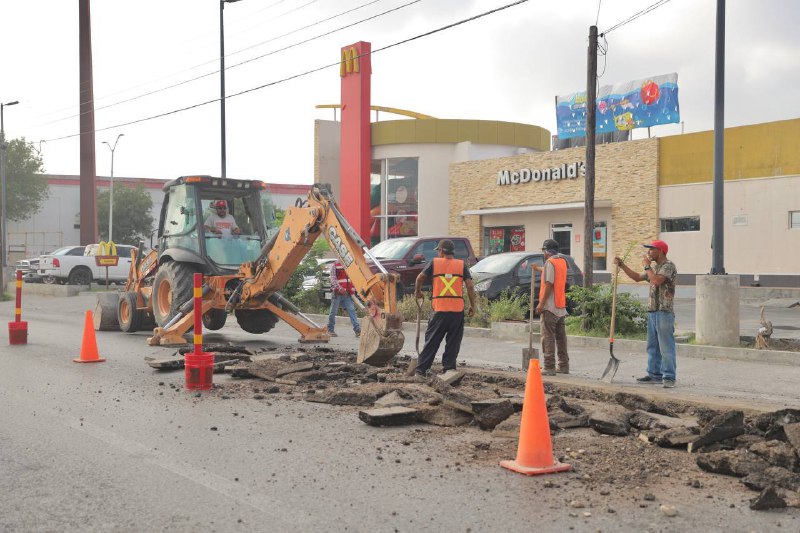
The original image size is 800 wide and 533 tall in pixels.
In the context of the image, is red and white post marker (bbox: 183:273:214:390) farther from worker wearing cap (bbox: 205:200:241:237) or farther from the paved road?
worker wearing cap (bbox: 205:200:241:237)

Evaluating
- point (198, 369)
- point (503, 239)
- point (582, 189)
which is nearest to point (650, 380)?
point (198, 369)

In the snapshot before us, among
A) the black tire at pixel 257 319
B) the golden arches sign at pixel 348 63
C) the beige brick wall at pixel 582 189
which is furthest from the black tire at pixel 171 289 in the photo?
the golden arches sign at pixel 348 63

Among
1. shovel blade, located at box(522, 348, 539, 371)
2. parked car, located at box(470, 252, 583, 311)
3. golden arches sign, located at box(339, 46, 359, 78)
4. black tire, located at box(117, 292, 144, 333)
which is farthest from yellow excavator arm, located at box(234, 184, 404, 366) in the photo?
golden arches sign, located at box(339, 46, 359, 78)

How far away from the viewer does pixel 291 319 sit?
48.7 ft

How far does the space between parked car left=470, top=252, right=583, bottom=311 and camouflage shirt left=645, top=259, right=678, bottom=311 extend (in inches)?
301

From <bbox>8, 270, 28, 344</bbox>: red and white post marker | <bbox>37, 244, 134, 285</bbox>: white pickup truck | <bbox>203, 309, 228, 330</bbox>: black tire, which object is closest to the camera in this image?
<bbox>8, 270, 28, 344</bbox>: red and white post marker

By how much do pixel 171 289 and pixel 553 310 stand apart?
7390 mm

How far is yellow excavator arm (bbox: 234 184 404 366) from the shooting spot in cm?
1035

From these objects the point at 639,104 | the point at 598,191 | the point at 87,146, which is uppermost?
the point at 639,104

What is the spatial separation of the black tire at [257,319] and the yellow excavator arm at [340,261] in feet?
2.58

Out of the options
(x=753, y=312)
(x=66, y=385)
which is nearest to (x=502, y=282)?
(x=753, y=312)

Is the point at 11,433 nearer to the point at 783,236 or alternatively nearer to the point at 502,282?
the point at 502,282

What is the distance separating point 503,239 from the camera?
3512cm

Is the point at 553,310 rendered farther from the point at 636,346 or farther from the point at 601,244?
the point at 601,244
